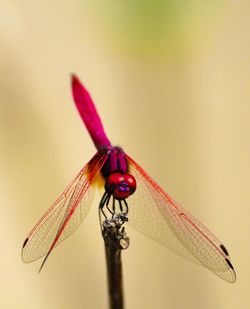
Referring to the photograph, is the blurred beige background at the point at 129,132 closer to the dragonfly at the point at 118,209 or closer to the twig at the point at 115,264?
the dragonfly at the point at 118,209

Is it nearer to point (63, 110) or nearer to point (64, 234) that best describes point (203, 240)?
point (64, 234)

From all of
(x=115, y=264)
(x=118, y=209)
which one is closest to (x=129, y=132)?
(x=118, y=209)

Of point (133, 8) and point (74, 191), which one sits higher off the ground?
point (133, 8)

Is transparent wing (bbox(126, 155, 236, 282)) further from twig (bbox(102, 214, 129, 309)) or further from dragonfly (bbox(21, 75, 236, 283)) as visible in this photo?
twig (bbox(102, 214, 129, 309))

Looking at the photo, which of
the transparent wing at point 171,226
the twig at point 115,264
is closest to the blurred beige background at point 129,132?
the transparent wing at point 171,226

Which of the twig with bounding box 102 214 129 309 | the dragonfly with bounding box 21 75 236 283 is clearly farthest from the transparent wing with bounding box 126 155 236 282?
the twig with bounding box 102 214 129 309

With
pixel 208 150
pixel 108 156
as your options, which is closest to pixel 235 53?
pixel 208 150
